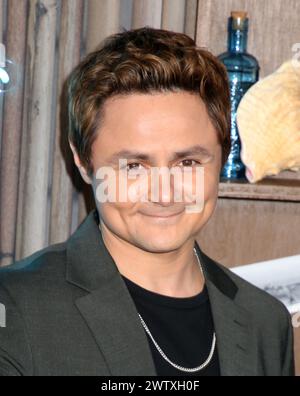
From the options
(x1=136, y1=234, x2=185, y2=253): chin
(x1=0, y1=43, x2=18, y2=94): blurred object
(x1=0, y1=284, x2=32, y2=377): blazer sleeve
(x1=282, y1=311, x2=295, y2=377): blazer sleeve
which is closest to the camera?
(x1=0, y1=284, x2=32, y2=377): blazer sleeve

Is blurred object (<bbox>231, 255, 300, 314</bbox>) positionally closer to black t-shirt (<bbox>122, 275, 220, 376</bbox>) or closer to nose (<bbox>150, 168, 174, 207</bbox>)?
black t-shirt (<bbox>122, 275, 220, 376</bbox>)

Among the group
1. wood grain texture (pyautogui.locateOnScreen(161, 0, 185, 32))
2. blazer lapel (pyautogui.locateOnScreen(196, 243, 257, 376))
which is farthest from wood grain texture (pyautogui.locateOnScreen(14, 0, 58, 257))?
blazer lapel (pyautogui.locateOnScreen(196, 243, 257, 376))

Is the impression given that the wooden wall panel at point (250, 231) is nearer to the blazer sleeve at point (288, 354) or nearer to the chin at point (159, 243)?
the blazer sleeve at point (288, 354)

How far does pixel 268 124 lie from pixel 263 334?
1.51ft

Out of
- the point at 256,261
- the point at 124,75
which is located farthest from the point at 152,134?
the point at 256,261

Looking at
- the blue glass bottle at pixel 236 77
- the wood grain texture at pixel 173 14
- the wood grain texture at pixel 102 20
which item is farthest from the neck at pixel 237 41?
the wood grain texture at pixel 102 20

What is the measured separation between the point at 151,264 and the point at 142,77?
0.33 metres

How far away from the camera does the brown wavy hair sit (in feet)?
4.51

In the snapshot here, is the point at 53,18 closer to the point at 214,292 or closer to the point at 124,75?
the point at 124,75

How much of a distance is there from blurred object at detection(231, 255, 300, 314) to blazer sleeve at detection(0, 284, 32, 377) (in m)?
0.72

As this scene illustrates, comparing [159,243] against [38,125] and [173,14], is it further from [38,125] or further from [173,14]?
[173,14]

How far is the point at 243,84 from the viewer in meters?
1.84

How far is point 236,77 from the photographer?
183cm

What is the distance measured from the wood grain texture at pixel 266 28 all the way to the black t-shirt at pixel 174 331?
2.25 ft
